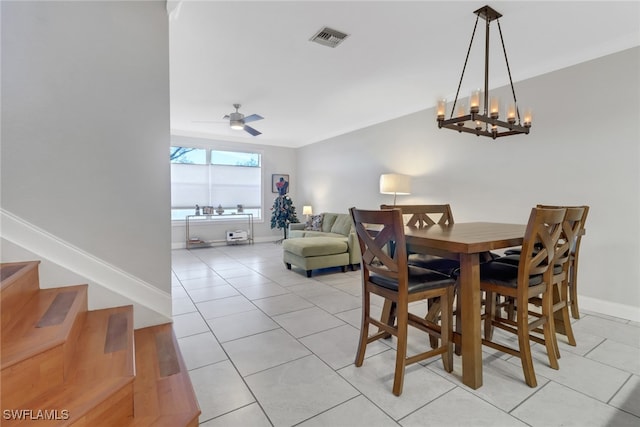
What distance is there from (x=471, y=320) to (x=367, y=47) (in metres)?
2.58

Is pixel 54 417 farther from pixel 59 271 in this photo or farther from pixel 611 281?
pixel 611 281

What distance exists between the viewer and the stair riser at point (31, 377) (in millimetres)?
1026

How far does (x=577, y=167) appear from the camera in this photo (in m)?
2.99

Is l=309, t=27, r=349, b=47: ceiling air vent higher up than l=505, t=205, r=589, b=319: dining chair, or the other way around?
l=309, t=27, r=349, b=47: ceiling air vent

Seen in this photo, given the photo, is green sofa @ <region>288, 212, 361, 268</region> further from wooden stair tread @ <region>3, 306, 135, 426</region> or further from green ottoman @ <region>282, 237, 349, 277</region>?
wooden stair tread @ <region>3, 306, 135, 426</region>

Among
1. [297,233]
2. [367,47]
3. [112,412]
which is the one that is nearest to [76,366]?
[112,412]

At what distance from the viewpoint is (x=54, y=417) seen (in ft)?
3.33

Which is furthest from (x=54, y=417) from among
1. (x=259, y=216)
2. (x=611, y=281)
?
(x=259, y=216)

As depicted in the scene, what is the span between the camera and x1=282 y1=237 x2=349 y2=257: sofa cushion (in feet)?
13.7

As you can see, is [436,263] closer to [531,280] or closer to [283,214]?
[531,280]

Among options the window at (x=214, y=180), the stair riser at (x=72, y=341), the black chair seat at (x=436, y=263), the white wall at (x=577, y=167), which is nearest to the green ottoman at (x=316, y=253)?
the white wall at (x=577, y=167)

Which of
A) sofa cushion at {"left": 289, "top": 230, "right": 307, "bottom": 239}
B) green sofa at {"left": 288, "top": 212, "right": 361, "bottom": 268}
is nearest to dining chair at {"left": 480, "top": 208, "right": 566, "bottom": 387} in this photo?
green sofa at {"left": 288, "top": 212, "right": 361, "bottom": 268}

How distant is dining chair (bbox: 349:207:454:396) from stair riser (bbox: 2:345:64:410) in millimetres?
1558

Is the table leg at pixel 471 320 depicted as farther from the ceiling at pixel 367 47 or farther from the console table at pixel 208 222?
the console table at pixel 208 222
